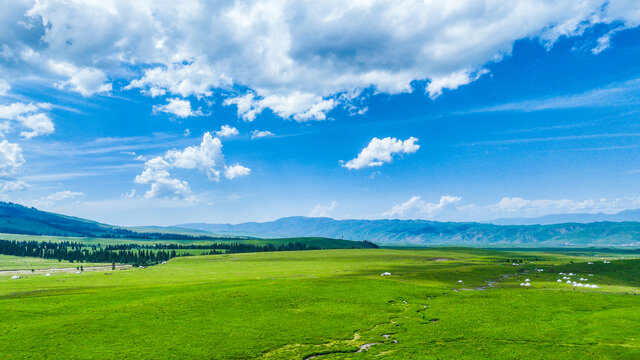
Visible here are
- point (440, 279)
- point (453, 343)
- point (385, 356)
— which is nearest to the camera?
point (385, 356)

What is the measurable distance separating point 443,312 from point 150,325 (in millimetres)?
49414

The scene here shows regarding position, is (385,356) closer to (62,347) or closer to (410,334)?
(410,334)

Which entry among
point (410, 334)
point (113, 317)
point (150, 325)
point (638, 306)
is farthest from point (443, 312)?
point (113, 317)

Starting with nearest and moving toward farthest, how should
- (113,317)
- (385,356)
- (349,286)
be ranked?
1. (385,356)
2. (113,317)
3. (349,286)

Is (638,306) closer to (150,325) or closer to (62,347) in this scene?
(150,325)

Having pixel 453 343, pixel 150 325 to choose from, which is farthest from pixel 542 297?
pixel 150 325

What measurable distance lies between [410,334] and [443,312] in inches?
596

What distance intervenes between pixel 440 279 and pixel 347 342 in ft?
254

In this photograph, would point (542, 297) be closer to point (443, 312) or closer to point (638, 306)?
point (638, 306)

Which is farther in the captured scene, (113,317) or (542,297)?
(542,297)

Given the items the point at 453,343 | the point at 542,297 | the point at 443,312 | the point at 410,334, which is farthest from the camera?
the point at 542,297

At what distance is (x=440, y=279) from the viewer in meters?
112

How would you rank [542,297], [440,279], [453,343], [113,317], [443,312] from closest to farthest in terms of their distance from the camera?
[453,343] < [113,317] < [443,312] < [542,297] < [440,279]

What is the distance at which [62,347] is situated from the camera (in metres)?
41.6
